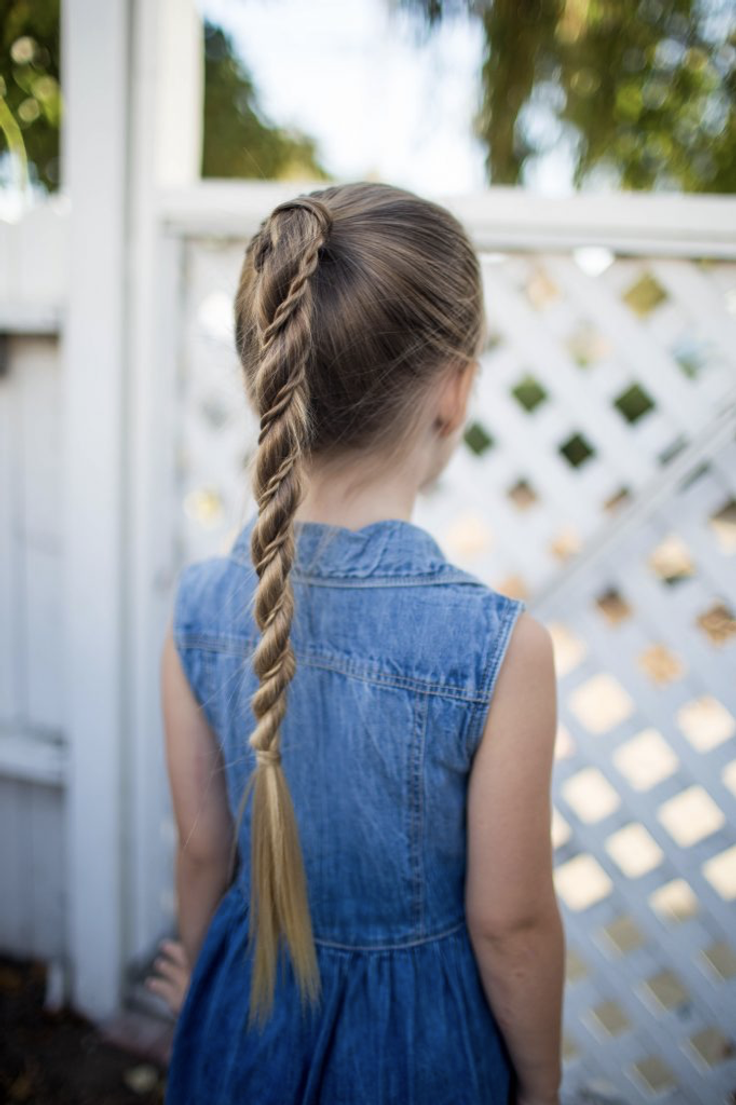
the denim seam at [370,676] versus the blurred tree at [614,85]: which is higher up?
the blurred tree at [614,85]

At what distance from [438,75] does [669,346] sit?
1.51 meters

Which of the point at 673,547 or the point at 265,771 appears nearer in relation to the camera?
the point at 265,771

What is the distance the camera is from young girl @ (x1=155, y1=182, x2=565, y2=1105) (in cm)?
64

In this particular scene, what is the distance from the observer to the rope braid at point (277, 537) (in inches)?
23.8

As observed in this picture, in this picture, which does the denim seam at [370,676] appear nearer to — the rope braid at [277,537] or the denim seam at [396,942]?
the rope braid at [277,537]

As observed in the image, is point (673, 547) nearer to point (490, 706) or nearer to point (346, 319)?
point (490, 706)

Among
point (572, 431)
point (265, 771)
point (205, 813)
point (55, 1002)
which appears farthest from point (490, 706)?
point (55, 1002)

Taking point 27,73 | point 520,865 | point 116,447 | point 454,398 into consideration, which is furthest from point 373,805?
point 27,73

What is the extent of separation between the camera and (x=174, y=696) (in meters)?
0.89

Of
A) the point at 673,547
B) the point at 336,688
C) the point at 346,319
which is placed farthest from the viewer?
the point at 673,547

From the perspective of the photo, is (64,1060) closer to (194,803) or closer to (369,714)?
(194,803)

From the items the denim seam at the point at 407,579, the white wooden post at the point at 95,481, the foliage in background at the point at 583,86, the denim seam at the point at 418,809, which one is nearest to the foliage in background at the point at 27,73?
the foliage in background at the point at 583,86

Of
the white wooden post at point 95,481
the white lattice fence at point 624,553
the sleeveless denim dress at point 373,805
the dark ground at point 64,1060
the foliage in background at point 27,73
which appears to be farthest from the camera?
the foliage in background at point 27,73

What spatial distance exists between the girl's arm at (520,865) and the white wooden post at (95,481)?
113 cm
